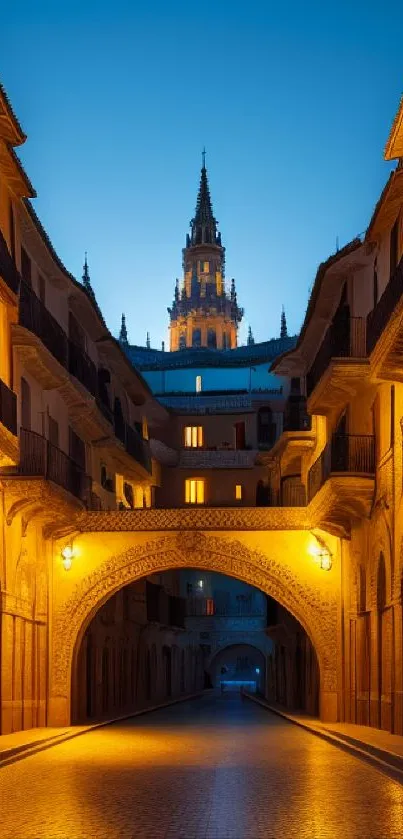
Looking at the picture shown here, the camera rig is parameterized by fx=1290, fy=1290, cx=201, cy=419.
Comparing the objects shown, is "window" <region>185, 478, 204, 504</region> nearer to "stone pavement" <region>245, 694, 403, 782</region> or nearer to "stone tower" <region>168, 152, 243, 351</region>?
"stone pavement" <region>245, 694, 403, 782</region>

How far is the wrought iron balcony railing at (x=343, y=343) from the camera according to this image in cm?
2561

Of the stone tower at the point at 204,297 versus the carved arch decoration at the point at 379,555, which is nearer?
the carved arch decoration at the point at 379,555

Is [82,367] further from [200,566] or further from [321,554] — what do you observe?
[321,554]

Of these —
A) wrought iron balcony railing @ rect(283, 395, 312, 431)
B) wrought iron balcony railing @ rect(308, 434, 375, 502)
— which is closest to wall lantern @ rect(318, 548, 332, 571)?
wrought iron balcony railing @ rect(308, 434, 375, 502)

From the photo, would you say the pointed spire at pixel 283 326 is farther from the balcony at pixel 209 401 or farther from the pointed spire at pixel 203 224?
the balcony at pixel 209 401

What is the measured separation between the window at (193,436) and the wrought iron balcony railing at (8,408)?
38.4 metres

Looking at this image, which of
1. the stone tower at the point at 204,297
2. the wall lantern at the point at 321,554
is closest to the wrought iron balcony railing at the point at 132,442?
the wall lantern at the point at 321,554

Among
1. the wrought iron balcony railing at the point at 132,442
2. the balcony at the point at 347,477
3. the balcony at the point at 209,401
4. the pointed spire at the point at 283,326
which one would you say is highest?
the pointed spire at the point at 283,326

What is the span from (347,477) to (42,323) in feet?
23.3

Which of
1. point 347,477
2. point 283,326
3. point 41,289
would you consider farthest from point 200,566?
point 283,326

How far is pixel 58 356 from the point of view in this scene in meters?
28.9

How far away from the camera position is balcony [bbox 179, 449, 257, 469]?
191 ft

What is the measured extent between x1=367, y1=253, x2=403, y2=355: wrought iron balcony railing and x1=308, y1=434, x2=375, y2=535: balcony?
94.9 inches

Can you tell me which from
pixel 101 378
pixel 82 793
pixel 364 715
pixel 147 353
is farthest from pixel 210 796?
pixel 147 353
